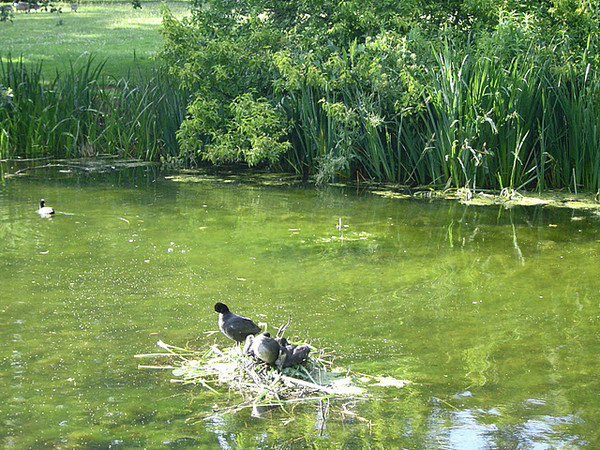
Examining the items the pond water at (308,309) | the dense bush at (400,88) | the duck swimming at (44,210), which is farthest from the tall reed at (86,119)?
the duck swimming at (44,210)

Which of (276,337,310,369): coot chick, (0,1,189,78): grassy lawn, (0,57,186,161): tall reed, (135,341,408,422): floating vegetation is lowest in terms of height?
(135,341,408,422): floating vegetation

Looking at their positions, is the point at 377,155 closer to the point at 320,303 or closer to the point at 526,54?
the point at 526,54

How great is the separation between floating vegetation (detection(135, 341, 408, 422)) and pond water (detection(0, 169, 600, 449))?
78 mm

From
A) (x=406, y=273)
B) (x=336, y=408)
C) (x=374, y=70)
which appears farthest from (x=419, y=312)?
(x=374, y=70)

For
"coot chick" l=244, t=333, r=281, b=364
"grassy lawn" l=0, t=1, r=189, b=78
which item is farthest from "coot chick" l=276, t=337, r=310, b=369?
"grassy lawn" l=0, t=1, r=189, b=78

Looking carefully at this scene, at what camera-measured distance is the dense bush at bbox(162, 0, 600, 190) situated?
357 inches

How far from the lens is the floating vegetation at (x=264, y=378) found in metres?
4.16

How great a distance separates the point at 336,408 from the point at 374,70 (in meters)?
6.06

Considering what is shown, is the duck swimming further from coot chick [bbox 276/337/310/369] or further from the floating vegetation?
coot chick [bbox 276/337/310/369]

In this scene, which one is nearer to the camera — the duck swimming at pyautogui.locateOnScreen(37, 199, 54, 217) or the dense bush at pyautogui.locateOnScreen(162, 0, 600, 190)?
the duck swimming at pyautogui.locateOnScreen(37, 199, 54, 217)

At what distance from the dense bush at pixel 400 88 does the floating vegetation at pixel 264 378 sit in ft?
16.5

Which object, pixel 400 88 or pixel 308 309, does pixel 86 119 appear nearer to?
pixel 400 88

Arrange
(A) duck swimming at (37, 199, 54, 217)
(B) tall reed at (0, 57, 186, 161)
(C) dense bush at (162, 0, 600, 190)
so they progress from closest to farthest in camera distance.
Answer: (A) duck swimming at (37, 199, 54, 217), (C) dense bush at (162, 0, 600, 190), (B) tall reed at (0, 57, 186, 161)

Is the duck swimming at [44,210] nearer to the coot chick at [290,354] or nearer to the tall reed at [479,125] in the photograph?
the tall reed at [479,125]
